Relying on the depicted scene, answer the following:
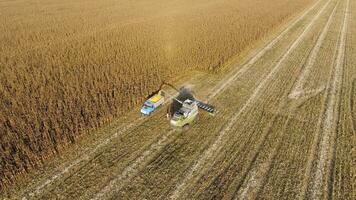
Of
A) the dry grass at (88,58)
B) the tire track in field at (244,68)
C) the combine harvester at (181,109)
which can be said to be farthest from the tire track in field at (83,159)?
the tire track in field at (244,68)

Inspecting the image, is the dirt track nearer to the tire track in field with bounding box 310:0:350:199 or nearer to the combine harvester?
the tire track in field with bounding box 310:0:350:199

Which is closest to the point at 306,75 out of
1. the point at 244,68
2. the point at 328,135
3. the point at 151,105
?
the point at 244,68

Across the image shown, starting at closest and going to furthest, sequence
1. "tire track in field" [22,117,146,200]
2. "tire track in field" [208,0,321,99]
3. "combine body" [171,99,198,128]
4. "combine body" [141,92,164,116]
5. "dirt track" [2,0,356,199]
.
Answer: "tire track in field" [22,117,146,200], "dirt track" [2,0,356,199], "combine body" [171,99,198,128], "combine body" [141,92,164,116], "tire track in field" [208,0,321,99]

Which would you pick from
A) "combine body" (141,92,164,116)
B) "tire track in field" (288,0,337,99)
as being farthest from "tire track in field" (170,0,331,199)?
"combine body" (141,92,164,116)

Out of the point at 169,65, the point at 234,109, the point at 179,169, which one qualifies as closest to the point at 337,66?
the point at 234,109

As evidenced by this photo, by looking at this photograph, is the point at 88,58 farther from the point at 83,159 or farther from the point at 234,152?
the point at 234,152

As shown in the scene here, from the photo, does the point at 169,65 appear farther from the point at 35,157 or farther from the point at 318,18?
the point at 318,18
